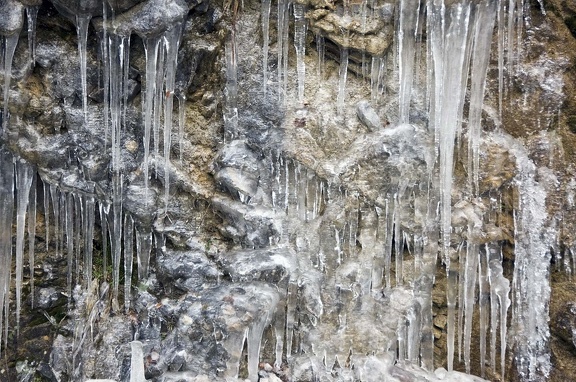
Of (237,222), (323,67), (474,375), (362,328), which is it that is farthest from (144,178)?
(474,375)

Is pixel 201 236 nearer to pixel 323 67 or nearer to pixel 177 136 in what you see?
pixel 177 136

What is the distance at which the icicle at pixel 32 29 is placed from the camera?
4.16 metres

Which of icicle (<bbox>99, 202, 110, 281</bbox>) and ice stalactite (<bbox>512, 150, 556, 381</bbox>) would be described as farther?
icicle (<bbox>99, 202, 110, 281</bbox>)

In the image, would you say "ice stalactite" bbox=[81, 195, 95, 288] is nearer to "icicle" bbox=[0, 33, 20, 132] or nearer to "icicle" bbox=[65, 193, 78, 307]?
Answer: "icicle" bbox=[65, 193, 78, 307]

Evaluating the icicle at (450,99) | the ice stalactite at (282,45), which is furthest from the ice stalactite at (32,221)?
the icicle at (450,99)

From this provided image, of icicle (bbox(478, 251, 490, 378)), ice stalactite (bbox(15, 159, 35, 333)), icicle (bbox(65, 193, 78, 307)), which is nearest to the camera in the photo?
icicle (bbox(478, 251, 490, 378))

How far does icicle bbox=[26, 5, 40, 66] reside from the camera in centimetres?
416

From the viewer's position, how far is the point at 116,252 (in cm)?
458

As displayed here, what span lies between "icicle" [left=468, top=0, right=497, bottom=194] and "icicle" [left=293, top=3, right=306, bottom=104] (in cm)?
131

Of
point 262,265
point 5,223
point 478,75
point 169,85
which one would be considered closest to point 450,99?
point 478,75

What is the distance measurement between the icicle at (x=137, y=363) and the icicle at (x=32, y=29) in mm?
2387

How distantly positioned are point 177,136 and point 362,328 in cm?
217

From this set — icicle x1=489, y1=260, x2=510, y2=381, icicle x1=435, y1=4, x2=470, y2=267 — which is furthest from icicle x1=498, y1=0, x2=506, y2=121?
icicle x1=489, y1=260, x2=510, y2=381

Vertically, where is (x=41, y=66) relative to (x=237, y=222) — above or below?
above
